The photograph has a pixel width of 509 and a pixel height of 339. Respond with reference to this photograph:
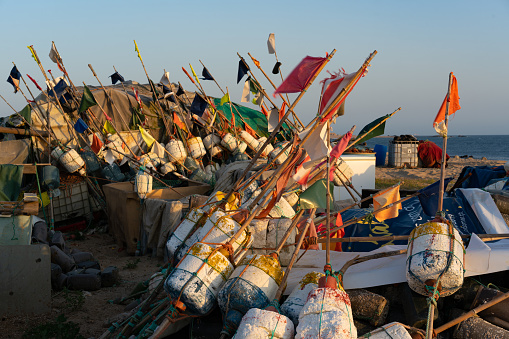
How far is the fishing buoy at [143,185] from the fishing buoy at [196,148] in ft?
11.4

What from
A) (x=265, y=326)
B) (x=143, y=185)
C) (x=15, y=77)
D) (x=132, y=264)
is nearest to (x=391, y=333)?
(x=265, y=326)

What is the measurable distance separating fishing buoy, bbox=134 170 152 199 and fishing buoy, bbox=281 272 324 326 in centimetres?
554

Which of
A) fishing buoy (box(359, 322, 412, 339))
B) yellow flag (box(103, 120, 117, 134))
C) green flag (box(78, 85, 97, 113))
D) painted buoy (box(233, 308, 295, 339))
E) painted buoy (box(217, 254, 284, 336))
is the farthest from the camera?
yellow flag (box(103, 120, 117, 134))

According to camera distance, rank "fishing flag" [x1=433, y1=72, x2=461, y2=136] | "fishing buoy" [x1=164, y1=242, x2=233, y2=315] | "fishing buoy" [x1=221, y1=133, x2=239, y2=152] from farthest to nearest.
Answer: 1. "fishing buoy" [x1=221, y1=133, x2=239, y2=152]
2. "fishing flag" [x1=433, y1=72, x2=461, y2=136]
3. "fishing buoy" [x1=164, y1=242, x2=233, y2=315]

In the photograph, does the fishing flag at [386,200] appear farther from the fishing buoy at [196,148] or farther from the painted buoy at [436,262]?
the fishing buoy at [196,148]

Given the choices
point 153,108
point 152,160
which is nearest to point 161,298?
point 152,160

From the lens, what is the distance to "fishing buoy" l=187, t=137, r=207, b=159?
484 inches

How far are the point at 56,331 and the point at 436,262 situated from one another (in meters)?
3.88

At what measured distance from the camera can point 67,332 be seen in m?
4.98

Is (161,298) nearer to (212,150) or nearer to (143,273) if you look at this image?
(143,273)

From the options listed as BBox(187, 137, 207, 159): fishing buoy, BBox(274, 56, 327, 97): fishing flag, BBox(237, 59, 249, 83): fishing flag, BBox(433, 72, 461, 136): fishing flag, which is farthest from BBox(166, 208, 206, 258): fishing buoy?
BBox(187, 137, 207, 159): fishing buoy

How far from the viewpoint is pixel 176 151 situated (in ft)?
38.4

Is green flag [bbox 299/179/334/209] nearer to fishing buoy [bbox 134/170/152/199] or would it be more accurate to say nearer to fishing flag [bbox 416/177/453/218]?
fishing flag [bbox 416/177/453/218]

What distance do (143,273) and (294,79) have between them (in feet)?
14.6
